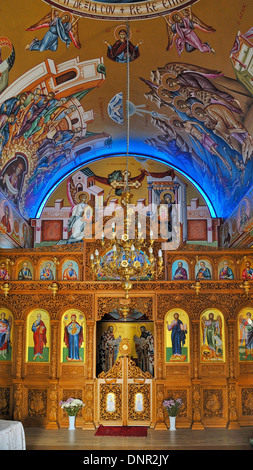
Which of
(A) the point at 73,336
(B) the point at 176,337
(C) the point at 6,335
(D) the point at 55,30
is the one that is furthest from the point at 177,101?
(C) the point at 6,335

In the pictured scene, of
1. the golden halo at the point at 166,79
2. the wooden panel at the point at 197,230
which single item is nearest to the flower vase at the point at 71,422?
the wooden panel at the point at 197,230

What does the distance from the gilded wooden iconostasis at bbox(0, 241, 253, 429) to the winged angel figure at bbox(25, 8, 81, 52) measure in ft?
16.8

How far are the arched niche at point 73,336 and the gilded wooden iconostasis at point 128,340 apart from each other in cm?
3

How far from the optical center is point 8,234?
13.2 m

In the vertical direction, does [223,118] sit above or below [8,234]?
above

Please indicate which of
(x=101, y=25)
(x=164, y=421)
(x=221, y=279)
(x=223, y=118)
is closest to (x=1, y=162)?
(x=101, y=25)

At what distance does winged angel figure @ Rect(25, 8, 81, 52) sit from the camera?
30.4 feet

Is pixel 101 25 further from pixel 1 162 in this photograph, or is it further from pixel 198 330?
pixel 198 330

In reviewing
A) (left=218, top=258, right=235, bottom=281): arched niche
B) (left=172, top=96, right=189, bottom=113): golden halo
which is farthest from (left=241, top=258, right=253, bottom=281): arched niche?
(left=172, top=96, right=189, bottom=113): golden halo

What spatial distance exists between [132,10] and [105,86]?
293cm

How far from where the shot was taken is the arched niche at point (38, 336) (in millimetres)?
12648

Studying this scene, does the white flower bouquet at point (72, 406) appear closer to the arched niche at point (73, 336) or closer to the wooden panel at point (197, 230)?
the arched niche at point (73, 336)

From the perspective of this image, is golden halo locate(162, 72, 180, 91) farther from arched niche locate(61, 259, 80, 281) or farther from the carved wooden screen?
the carved wooden screen
